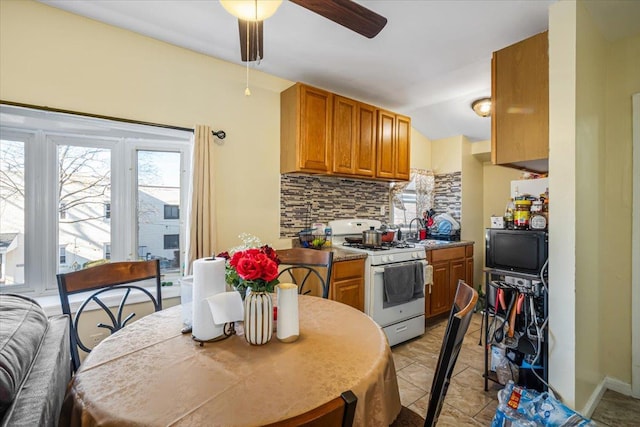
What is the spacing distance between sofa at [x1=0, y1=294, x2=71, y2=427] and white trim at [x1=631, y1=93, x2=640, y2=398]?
3182mm

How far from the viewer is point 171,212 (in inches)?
101

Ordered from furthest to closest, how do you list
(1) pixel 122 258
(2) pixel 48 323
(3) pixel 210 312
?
(1) pixel 122 258 → (2) pixel 48 323 → (3) pixel 210 312

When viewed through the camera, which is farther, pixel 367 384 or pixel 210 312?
pixel 210 312

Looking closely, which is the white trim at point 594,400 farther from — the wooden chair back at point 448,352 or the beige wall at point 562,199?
the wooden chair back at point 448,352

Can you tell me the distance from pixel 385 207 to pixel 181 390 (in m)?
3.39

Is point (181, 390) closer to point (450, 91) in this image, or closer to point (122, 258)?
point (122, 258)

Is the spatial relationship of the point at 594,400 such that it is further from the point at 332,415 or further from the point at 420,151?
the point at 420,151

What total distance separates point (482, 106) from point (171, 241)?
11.1 feet

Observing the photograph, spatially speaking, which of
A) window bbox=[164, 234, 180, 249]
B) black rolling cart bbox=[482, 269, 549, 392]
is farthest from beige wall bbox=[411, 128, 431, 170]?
window bbox=[164, 234, 180, 249]

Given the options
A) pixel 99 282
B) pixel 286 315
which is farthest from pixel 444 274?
pixel 99 282

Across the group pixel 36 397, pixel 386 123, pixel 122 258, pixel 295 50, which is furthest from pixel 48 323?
pixel 386 123

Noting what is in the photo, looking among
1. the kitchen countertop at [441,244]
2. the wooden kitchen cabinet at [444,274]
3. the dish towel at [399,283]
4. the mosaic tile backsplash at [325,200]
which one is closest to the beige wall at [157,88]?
the mosaic tile backsplash at [325,200]

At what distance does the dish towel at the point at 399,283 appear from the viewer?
2.70 meters

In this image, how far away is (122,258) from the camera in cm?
236
